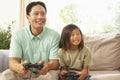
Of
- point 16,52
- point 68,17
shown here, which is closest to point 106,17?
point 68,17

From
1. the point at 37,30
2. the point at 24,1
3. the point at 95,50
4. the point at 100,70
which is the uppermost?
the point at 24,1

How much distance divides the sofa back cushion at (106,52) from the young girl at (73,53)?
383 mm

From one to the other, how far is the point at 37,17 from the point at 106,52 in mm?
825

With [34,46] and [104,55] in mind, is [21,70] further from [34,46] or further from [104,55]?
[104,55]

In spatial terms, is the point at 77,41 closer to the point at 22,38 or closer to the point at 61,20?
the point at 22,38

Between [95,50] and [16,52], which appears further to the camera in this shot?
[95,50]

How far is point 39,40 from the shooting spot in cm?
198

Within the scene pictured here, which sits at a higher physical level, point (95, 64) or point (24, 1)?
point (24, 1)

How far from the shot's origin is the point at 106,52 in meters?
2.36

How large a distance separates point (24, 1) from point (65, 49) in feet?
4.99

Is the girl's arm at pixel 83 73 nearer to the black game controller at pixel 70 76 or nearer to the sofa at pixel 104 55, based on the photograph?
the black game controller at pixel 70 76

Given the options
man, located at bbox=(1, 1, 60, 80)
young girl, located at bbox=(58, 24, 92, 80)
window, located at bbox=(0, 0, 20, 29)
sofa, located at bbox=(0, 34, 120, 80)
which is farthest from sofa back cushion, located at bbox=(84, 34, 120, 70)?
window, located at bbox=(0, 0, 20, 29)

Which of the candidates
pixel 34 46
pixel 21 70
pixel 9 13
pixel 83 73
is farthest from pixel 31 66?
pixel 9 13

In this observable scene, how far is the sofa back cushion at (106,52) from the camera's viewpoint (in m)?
2.33
